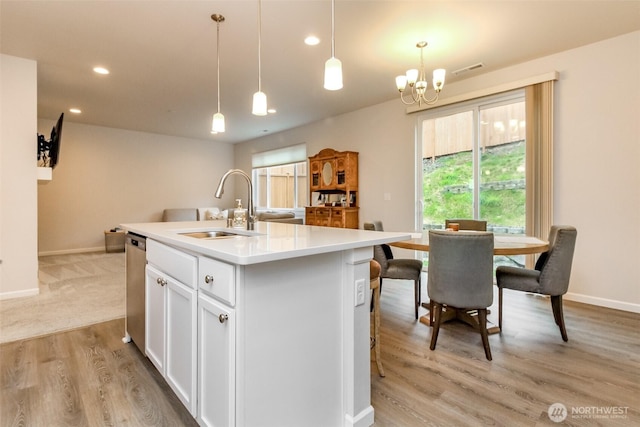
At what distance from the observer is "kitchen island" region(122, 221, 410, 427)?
120cm

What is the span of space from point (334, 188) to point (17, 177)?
4.32 metres

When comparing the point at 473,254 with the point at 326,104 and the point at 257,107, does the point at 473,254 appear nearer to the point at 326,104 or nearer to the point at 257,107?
the point at 257,107

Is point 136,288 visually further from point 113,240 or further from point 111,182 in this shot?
point 111,182

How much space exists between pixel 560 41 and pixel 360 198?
3.34 meters

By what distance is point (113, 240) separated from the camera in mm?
6586

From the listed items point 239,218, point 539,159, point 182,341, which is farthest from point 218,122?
point 539,159

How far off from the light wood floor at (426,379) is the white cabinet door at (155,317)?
17 cm

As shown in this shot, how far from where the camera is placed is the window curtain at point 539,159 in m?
3.58

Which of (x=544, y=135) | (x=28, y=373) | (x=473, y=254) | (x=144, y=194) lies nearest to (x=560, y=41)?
(x=544, y=135)

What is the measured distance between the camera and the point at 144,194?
24.6 feet

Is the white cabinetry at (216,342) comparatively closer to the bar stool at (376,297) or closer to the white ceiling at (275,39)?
the bar stool at (376,297)

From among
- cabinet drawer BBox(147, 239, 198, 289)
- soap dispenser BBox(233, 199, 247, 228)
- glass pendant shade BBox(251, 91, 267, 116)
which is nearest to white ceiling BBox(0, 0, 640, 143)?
glass pendant shade BBox(251, 91, 267, 116)

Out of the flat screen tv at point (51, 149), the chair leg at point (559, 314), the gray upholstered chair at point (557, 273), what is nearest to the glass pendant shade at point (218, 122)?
the flat screen tv at point (51, 149)

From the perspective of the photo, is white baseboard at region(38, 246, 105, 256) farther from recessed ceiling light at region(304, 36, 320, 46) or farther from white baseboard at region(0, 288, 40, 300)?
recessed ceiling light at region(304, 36, 320, 46)
